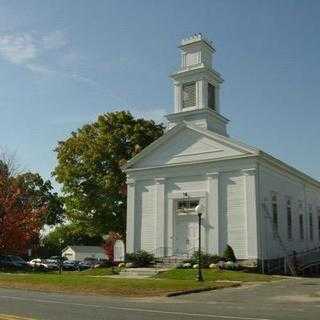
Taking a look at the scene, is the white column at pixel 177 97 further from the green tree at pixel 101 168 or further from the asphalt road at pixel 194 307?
the asphalt road at pixel 194 307

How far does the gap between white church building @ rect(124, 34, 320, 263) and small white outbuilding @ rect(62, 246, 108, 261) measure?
192 ft

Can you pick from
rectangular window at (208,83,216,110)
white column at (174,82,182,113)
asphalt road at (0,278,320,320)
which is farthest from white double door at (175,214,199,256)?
asphalt road at (0,278,320,320)

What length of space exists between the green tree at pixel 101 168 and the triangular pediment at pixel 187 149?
27.0 ft

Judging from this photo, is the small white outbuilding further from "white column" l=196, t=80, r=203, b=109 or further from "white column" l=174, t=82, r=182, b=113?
"white column" l=196, t=80, r=203, b=109

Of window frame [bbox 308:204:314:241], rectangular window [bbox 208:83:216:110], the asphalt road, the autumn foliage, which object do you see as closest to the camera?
the asphalt road

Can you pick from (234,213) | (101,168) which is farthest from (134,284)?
(101,168)

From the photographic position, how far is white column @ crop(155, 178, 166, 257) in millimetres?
36688

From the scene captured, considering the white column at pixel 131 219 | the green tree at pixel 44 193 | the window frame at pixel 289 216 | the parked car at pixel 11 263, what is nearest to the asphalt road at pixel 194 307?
the white column at pixel 131 219

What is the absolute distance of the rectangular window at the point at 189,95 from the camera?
3953cm

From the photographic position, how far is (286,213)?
127ft

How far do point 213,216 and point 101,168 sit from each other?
16121mm

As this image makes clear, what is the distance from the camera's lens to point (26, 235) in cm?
4475

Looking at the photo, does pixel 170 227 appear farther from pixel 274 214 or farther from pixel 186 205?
pixel 274 214

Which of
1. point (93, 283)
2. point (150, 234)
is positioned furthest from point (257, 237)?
point (93, 283)
